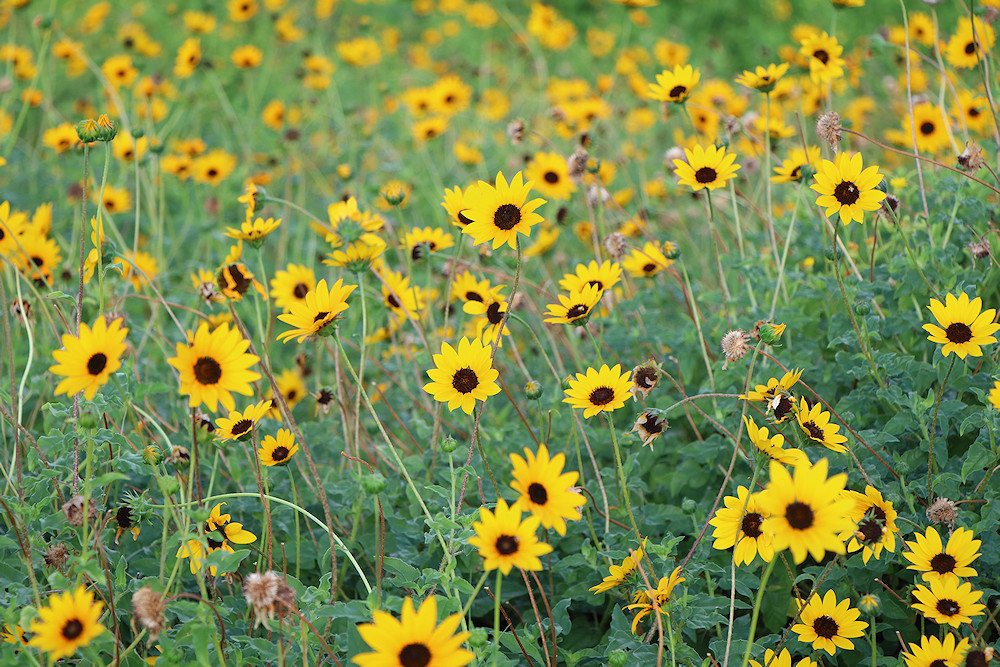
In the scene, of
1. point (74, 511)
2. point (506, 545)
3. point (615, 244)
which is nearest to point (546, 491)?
point (506, 545)

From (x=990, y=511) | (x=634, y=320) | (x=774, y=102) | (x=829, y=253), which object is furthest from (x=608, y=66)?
(x=990, y=511)

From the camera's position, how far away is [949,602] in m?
1.51

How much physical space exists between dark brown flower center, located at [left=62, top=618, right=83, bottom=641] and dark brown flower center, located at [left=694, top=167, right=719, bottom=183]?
1602 mm

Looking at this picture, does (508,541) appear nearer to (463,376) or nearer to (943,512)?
(463,376)

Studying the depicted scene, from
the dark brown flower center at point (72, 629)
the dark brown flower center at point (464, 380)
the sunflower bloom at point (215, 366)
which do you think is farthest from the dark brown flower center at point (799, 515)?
the dark brown flower center at point (72, 629)

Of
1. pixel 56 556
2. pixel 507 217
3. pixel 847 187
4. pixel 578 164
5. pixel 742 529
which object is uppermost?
pixel 507 217

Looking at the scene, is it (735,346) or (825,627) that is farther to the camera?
(735,346)

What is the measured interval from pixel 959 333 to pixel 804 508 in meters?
0.71

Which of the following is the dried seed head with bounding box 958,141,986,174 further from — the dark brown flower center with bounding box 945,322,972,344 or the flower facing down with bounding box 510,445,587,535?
the flower facing down with bounding box 510,445,587,535

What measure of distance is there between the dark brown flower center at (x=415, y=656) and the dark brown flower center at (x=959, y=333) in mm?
1251

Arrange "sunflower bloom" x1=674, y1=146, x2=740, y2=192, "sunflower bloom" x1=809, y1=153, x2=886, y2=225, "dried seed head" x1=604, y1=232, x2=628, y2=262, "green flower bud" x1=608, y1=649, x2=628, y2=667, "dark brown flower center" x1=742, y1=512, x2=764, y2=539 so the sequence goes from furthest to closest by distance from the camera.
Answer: "dried seed head" x1=604, y1=232, x2=628, y2=262
"sunflower bloom" x1=674, y1=146, x2=740, y2=192
"sunflower bloom" x1=809, y1=153, x2=886, y2=225
"dark brown flower center" x1=742, y1=512, x2=764, y2=539
"green flower bud" x1=608, y1=649, x2=628, y2=667

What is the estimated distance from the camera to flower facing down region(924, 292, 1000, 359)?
160cm

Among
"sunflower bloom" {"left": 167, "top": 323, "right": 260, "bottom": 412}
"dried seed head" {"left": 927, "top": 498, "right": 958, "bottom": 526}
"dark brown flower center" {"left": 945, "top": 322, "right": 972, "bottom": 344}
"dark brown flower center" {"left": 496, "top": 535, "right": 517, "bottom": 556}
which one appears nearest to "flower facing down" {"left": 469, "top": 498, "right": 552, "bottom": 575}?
"dark brown flower center" {"left": 496, "top": 535, "right": 517, "bottom": 556}

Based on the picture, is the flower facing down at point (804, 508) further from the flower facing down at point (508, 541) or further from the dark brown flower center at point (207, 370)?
the dark brown flower center at point (207, 370)
